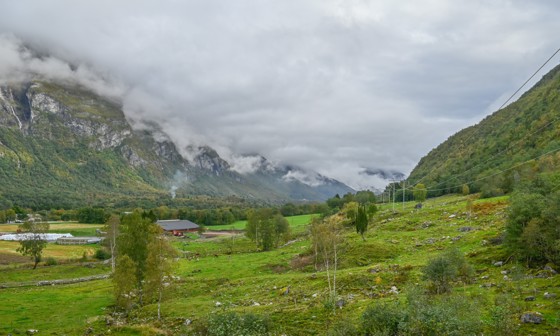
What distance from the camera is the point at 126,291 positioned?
59375mm

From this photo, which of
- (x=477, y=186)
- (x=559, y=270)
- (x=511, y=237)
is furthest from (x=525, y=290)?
(x=477, y=186)

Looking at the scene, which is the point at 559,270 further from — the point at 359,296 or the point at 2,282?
the point at 2,282

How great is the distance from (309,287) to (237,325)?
24.4 meters

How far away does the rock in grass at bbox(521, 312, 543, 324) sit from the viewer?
98.4ft

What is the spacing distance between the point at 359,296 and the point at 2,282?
265 ft

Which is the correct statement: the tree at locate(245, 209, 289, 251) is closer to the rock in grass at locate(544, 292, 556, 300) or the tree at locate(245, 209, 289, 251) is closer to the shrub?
the rock in grass at locate(544, 292, 556, 300)

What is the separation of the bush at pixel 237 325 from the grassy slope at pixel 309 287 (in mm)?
5192

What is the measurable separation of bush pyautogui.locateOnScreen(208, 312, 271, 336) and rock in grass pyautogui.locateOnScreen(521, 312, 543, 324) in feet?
64.8

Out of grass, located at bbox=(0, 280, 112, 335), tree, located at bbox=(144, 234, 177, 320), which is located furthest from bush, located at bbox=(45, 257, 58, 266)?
tree, located at bbox=(144, 234, 177, 320)

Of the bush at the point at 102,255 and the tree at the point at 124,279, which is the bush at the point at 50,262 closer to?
the bush at the point at 102,255

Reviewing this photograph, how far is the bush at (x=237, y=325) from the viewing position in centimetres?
3066

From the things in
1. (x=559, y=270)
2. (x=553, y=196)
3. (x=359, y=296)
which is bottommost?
(x=359, y=296)

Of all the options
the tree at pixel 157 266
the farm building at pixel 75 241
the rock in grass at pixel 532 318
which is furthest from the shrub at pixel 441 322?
the farm building at pixel 75 241

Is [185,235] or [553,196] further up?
[553,196]
